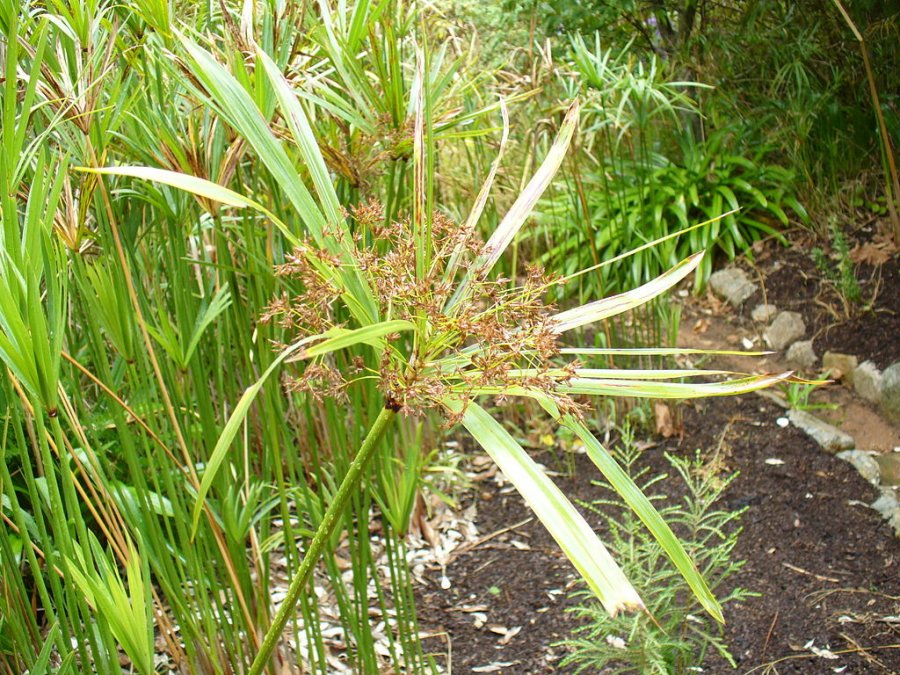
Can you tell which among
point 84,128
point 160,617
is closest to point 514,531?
point 160,617

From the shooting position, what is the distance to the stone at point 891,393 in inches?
134

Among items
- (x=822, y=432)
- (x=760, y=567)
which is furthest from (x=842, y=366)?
(x=760, y=567)

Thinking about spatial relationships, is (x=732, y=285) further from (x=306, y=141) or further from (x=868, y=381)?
(x=306, y=141)

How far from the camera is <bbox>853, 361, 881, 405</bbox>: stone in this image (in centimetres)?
352

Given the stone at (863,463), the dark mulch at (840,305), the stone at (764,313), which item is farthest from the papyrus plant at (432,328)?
the stone at (764,313)

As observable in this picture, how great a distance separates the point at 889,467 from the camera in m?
3.08

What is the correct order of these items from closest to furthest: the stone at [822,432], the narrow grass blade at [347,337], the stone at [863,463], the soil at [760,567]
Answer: the narrow grass blade at [347,337] < the soil at [760,567] < the stone at [863,463] < the stone at [822,432]

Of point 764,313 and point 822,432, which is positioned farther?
point 764,313

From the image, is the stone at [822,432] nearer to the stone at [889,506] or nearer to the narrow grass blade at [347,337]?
the stone at [889,506]

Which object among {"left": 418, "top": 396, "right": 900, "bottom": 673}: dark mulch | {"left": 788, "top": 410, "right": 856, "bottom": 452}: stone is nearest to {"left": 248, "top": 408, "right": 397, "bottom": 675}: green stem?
{"left": 418, "top": 396, "right": 900, "bottom": 673}: dark mulch

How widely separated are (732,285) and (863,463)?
180 cm

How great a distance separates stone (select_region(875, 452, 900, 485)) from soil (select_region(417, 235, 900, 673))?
97mm

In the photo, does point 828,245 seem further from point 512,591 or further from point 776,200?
point 512,591

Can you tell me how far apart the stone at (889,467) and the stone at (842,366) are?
1.83 ft
